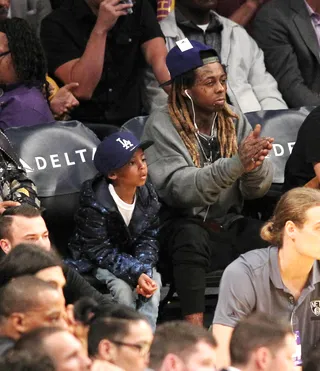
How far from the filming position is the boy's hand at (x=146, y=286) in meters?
6.09

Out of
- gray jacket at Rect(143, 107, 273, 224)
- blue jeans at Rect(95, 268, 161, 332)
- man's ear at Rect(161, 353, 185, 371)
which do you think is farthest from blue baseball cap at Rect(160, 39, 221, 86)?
man's ear at Rect(161, 353, 185, 371)

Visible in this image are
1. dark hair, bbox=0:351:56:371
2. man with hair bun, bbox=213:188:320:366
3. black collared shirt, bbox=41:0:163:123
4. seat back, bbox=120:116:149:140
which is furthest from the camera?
black collared shirt, bbox=41:0:163:123

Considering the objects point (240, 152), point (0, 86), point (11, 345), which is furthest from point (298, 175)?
point (11, 345)

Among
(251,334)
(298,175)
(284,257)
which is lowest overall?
(298,175)

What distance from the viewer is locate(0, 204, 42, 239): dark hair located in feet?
18.6

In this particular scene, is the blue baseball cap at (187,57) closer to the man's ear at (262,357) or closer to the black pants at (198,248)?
the black pants at (198,248)

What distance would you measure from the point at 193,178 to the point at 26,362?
9.40 feet

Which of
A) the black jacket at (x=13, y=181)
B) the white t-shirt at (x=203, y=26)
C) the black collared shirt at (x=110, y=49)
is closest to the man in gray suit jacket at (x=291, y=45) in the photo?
the white t-shirt at (x=203, y=26)

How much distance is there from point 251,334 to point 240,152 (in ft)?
6.33

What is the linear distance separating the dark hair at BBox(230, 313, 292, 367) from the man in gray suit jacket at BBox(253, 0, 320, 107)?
327 cm

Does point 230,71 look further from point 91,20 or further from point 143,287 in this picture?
point 143,287

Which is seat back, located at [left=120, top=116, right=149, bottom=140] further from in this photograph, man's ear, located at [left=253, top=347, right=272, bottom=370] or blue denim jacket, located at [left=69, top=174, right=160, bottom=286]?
man's ear, located at [left=253, top=347, right=272, bottom=370]

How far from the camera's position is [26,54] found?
6.83 meters

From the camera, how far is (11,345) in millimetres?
4367
